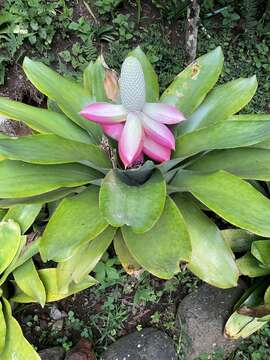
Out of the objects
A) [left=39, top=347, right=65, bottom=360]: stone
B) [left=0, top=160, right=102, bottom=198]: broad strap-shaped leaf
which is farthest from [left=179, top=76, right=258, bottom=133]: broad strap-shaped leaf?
[left=39, top=347, right=65, bottom=360]: stone

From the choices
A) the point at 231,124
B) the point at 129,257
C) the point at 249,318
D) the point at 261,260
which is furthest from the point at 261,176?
the point at 249,318

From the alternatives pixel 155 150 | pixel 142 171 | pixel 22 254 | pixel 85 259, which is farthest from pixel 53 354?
pixel 155 150

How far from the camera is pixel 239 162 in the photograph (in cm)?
213

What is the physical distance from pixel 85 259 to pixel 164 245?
449 mm

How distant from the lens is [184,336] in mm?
2643

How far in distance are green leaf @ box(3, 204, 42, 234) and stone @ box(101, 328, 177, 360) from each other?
826 millimetres

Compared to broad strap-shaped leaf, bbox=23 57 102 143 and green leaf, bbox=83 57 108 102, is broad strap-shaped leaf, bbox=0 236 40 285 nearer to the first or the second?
broad strap-shaped leaf, bbox=23 57 102 143

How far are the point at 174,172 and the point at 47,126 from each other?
62cm

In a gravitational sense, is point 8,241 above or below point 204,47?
below

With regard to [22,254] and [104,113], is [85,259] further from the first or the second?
[104,113]

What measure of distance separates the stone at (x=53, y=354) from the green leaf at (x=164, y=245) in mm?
926

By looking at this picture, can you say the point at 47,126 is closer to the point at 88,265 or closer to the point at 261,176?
the point at 88,265

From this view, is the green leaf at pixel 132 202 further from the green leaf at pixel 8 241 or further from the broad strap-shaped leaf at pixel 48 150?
the green leaf at pixel 8 241

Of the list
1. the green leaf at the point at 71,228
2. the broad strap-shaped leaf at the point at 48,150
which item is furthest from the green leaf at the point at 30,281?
the broad strap-shaped leaf at the point at 48,150
